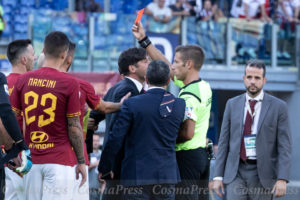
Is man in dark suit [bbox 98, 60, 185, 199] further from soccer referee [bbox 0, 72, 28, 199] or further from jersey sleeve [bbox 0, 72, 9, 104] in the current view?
jersey sleeve [bbox 0, 72, 9, 104]

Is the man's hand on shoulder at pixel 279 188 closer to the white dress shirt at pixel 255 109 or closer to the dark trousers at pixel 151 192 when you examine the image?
the white dress shirt at pixel 255 109

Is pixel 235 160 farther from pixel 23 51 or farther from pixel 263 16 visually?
pixel 263 16

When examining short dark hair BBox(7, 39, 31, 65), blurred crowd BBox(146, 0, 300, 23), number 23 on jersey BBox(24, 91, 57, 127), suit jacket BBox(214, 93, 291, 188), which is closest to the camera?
number 23 on jersey BBox(24, 91, 57, 127)

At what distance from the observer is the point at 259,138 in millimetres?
7461

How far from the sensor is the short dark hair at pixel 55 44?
6727 mm

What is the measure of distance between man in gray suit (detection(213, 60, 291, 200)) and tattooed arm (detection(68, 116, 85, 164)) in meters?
1.69

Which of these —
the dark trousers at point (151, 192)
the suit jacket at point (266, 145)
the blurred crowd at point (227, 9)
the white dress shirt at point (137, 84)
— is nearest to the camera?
the dark trousers at point (151, 192)

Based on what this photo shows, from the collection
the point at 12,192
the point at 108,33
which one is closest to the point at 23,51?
the point at 12,192

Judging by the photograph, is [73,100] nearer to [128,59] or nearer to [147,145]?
[147,145]

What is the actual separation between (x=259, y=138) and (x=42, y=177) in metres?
2.37

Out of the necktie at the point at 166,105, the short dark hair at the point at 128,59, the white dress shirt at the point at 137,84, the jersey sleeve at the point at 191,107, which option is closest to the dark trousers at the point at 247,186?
the jersey sleeve at the point at 191,107

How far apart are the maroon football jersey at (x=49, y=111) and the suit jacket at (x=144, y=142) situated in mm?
522

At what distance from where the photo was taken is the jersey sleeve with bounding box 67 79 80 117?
656 cm

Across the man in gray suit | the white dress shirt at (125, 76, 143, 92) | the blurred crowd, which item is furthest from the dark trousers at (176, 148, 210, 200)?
the blurred crowd
